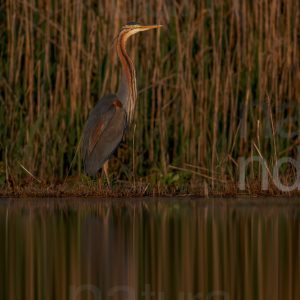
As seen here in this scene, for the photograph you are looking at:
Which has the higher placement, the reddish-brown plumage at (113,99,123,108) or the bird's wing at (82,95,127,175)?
the reddish-brown plumage at (113,99,123,108)

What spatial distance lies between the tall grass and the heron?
19 cm

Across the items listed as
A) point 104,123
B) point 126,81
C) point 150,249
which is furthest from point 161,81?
point 150,249

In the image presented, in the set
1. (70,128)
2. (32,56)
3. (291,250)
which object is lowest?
(291,250)

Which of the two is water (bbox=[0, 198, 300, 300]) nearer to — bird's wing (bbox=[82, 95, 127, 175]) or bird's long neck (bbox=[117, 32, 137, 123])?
bird's wing (bbox=[82, 95, 127, 175])

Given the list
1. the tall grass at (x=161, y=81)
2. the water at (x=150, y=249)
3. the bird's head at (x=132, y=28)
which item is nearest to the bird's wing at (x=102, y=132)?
the tall grass at (x=161, y=81)

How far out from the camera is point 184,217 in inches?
271

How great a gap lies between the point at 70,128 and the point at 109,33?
0.93 m

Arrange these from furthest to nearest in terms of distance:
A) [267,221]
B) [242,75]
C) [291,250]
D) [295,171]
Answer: [242,75] → [295,171] → [267,221] → [291,250]

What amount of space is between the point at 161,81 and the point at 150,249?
129 inches

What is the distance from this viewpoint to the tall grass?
8.62 meters

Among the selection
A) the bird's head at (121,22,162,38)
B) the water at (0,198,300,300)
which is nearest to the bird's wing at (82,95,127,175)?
the bird's head at (121,22,162,38)

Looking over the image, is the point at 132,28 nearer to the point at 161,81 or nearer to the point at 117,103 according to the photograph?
the point at 161,81

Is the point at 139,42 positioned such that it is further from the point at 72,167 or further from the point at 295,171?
the point at 295,171

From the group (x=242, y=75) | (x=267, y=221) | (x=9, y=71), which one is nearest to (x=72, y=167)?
(x=9, y=71)
